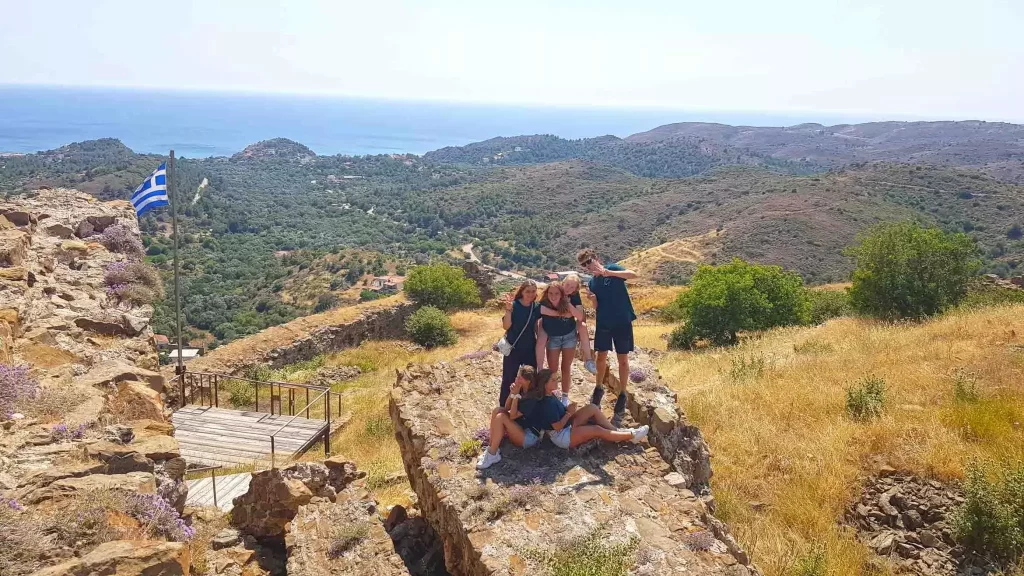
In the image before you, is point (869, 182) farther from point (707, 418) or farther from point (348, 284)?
point (707, 418)

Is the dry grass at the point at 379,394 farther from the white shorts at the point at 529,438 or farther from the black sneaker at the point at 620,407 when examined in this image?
the black sneaker at the point at 620,407

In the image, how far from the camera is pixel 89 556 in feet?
10.9

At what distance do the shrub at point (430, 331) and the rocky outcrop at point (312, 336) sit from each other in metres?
1.09

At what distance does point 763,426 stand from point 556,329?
12.7 feet

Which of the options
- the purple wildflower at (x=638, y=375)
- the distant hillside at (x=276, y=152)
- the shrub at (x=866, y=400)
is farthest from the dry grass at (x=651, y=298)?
the distant hillside at (x=276, y=152)

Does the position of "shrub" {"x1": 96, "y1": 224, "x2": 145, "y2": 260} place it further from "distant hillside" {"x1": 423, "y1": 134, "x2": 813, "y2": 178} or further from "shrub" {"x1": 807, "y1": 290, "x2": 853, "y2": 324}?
"distant hillside" {"x1": 423, "y1": 134, "x2": 813, "y2": 178}

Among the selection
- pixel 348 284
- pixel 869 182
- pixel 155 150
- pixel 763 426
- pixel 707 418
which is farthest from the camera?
pixel 155 150

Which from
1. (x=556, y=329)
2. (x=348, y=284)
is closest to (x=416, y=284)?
(x=556, y=329)

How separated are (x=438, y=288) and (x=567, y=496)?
57.4 ft

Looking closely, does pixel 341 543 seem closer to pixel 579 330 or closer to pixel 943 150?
pixel 579 330

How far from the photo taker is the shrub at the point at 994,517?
5477 millimetres

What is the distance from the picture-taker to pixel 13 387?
5.28 m

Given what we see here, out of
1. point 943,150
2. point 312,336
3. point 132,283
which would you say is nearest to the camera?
point 132,283

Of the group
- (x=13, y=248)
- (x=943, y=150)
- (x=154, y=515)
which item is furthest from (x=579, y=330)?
(x=943, y=150)
